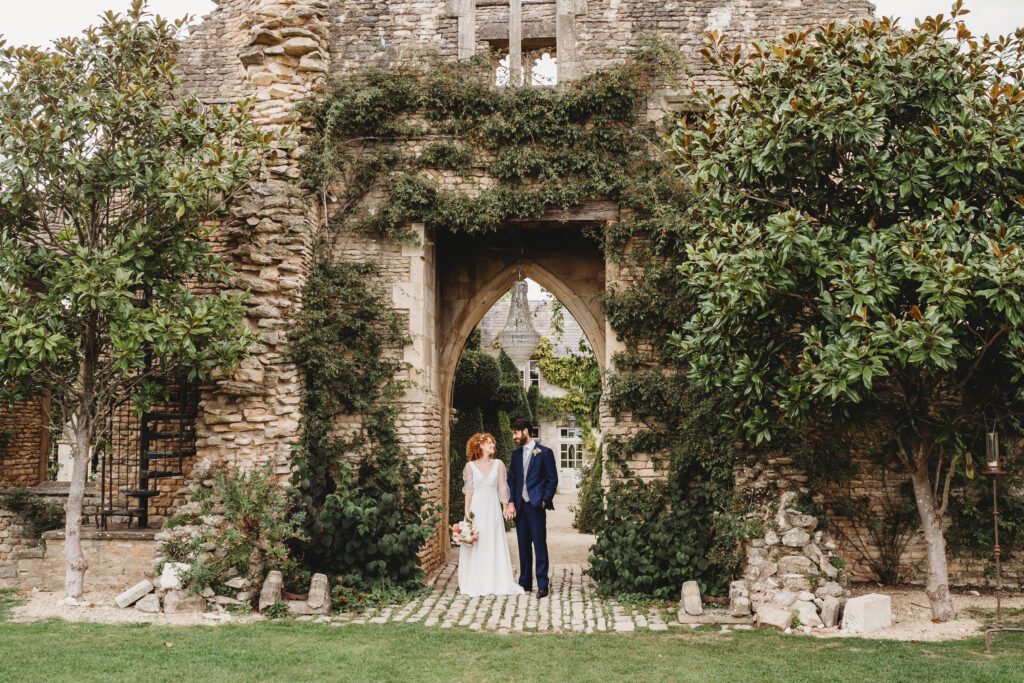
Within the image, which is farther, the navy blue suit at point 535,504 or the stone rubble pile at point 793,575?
the navy blue suit at point 535,504

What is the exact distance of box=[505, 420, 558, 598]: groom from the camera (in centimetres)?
830

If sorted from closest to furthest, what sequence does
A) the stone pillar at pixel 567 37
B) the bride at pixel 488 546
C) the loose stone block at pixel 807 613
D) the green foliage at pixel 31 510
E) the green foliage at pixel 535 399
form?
the loose stone block at pixel 807 613 < the bride at pixel 488 546 < the green foliage at pixel 31 510 < the stone pillar at pixel 567 37 < the green foliage at pixel 535 399

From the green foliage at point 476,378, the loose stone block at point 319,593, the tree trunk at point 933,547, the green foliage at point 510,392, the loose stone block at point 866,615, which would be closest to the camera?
the loose stone block at point 866,615

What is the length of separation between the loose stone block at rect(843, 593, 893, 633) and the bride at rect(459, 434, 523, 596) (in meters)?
3.17

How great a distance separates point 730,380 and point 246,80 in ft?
21.2

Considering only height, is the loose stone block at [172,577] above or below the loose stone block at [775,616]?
above

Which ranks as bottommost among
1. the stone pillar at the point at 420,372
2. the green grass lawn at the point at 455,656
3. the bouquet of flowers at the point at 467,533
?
the green grass lawn at the point at 455,656

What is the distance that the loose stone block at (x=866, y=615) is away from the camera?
256 inches

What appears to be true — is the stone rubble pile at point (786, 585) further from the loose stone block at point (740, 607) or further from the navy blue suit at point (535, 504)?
the navy blue suit at point (535, 504)

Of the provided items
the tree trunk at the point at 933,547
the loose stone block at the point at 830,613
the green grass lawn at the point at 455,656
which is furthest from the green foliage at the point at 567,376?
the green grass lawn at the point at 455,656

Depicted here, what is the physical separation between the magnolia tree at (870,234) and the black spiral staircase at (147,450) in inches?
212

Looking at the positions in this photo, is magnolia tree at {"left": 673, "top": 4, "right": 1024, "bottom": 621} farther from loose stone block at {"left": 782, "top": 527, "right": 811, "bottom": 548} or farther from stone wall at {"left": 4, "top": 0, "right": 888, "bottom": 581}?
stone wall at {"left": 4, "top": 0, "right": 888, "bottom": 581}

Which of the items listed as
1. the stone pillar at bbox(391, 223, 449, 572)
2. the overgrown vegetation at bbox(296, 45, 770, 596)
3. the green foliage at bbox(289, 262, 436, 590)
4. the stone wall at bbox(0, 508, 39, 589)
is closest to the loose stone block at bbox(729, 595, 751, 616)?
the overgrown vegetation at bbox(296, 45, 770, 596)

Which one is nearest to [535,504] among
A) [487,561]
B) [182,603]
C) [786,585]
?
[487,561]
